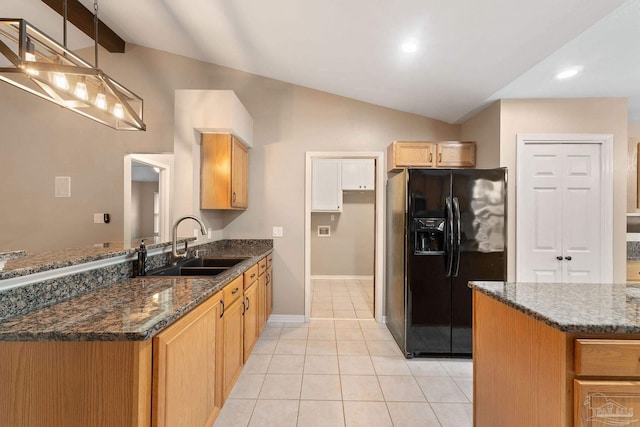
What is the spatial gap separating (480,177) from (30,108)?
507 cm

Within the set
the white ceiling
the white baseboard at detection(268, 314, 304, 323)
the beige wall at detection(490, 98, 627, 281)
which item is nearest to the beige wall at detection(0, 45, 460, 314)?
the white baseboard at detection(268, 314, 304, 323)

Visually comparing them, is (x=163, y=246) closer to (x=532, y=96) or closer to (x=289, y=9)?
(x=289, y=9)

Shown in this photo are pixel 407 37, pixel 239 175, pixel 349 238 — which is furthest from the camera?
pixel 349 238

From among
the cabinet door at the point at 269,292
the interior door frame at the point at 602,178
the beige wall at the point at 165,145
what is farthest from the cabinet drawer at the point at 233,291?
the interior door frame at the point at 602,178

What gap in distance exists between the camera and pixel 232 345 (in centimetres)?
197

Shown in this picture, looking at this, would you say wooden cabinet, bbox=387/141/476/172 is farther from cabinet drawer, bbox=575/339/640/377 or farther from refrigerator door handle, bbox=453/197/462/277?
cabinet drawer, bbox=575/339/640/377

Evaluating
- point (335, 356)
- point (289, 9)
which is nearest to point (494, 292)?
point (335, 356)

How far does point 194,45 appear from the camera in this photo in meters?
3.04

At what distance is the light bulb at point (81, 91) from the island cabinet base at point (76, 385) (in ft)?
5.22

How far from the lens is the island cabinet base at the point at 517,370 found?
100 centimetres

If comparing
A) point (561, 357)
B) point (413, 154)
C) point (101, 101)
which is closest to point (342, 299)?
point (413, 154)

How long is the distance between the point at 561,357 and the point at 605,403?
20cm

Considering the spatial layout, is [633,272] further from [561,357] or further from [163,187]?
[163,187]

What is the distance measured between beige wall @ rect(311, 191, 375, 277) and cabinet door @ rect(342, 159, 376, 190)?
279mm
